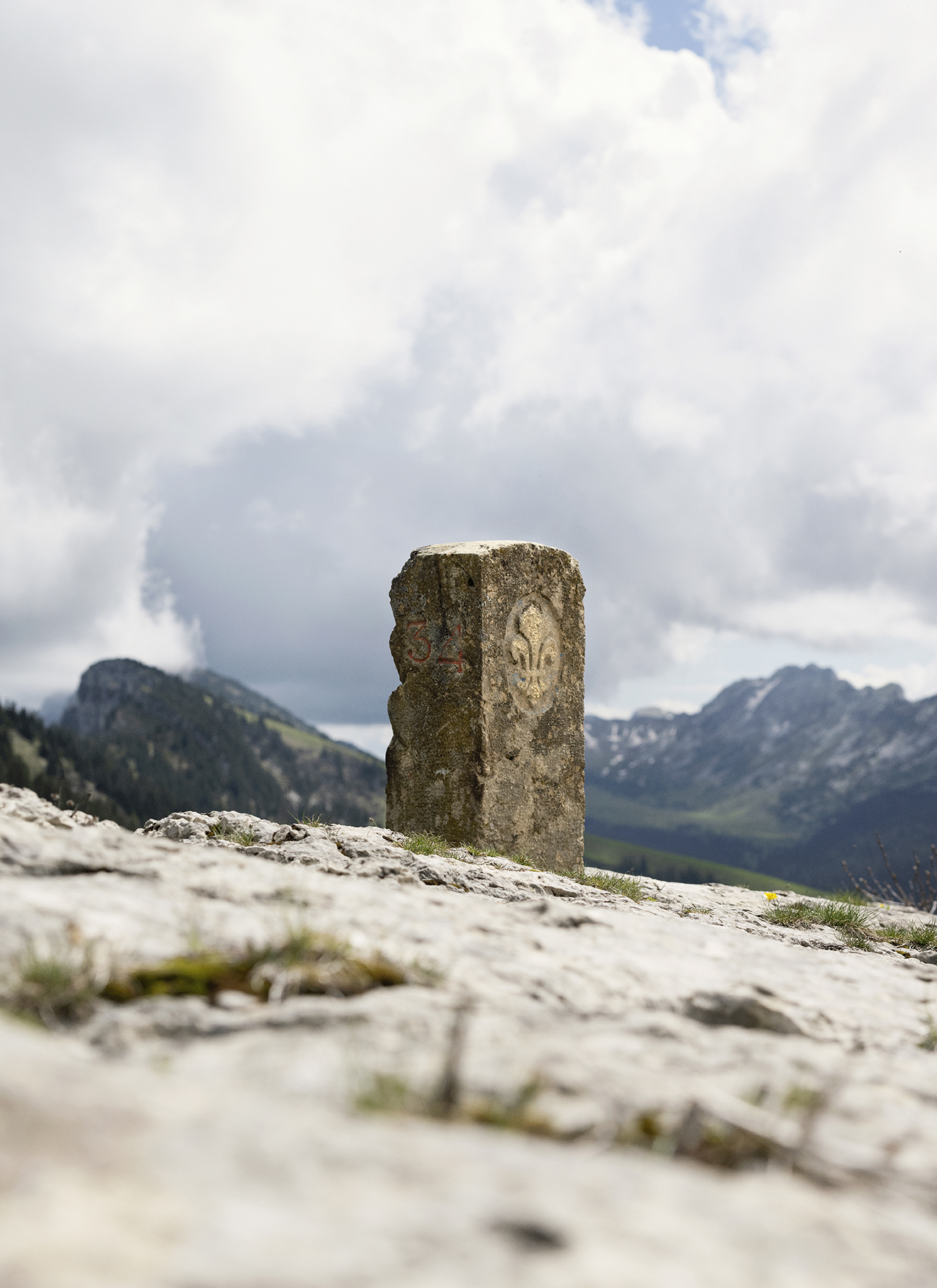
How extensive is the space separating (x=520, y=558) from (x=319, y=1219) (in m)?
12.9

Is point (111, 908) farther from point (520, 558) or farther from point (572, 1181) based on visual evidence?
point (520, 558)

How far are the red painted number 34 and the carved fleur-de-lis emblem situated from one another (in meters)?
0.87

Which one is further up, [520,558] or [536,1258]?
[520,558]

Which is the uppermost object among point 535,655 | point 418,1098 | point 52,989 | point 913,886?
point 535,655

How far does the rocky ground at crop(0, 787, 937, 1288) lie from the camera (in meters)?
2.10

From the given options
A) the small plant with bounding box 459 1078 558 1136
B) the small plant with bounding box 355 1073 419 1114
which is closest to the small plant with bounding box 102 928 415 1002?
the small plant with bounding box 355 1073 419 1114

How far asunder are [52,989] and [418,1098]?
1567mm

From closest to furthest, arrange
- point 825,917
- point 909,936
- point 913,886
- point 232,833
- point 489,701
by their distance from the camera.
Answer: point 232,833 < point 909,936 < point 825,917 < point 489,701 < point 913,886

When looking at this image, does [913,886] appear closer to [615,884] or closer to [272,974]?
[615,884]

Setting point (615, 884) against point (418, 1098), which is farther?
point (615, 884)

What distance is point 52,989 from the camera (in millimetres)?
3551

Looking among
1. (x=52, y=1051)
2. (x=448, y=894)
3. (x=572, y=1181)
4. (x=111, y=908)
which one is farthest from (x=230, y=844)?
(x=572, y=1181)

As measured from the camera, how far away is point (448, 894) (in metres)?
6.76

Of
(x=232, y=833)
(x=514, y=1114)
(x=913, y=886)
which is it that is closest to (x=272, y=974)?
(x=514, y=1114)
